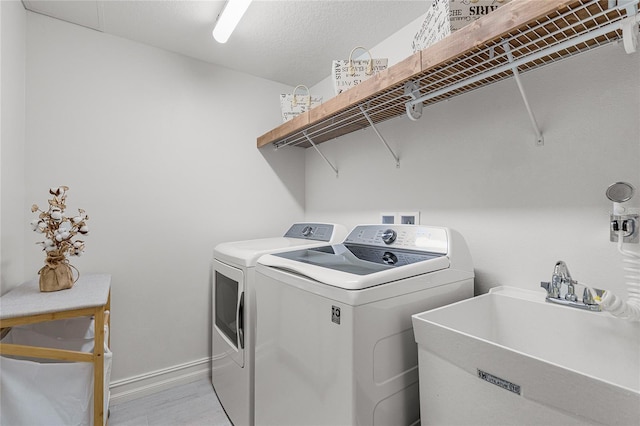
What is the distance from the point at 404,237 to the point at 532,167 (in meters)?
0.64

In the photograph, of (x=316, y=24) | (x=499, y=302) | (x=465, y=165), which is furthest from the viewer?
(x=316, y=24)

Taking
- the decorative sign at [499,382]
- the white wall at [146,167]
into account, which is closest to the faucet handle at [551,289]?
the decorative sign at [499,382]

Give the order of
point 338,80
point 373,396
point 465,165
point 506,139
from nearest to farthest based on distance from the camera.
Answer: point 373,396 < point 506,139 < point 465,165 < point 338,80

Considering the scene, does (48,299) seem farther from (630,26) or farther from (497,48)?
(630,26)

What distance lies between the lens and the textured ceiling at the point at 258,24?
5.86 ft

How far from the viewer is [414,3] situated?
1.77 metres

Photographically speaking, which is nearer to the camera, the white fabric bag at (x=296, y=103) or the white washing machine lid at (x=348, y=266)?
the white washing machine lid at (x=348, y=266)

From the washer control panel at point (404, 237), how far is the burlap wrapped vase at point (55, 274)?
1.53 m

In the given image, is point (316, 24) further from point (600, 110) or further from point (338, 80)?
point (600, 110)

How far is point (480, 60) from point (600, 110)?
48 centimetres

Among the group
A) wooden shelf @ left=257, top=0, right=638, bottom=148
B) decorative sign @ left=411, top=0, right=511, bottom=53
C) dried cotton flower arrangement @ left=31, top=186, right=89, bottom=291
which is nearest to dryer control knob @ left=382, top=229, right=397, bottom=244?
wooden shelf @ left=257, top=0, right=638, bottom=148

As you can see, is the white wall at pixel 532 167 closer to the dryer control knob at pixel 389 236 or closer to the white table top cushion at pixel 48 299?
the dryer control knob at pixel 389 236

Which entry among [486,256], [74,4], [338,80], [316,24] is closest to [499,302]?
[486,256]

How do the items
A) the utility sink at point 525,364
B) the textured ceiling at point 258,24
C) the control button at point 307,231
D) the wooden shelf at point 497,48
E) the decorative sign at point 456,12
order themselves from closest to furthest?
1. the utility sink at point 525,364
2. the wooden shelf at point 497,48
3. the decorative sign at point 456,12
4. the textured ceiling at point 258,24
5. the control button at point 307,231
